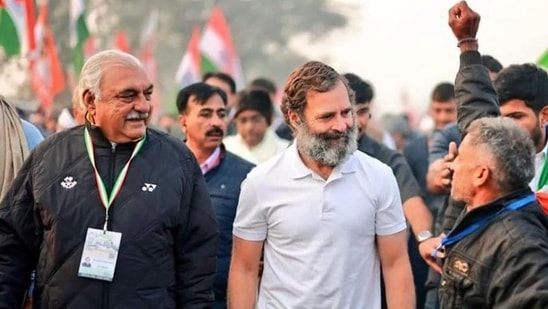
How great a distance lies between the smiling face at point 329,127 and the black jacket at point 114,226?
0.58 m

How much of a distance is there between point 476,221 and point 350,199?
3.82ft

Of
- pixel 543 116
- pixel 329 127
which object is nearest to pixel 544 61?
pixel 543 116

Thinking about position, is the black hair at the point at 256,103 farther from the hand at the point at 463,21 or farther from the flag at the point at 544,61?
the hand at the point at 463,21

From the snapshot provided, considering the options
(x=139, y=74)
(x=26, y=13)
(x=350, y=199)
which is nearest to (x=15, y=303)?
(x=139, y=74)

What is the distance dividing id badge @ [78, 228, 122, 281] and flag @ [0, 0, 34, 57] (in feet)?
23.2

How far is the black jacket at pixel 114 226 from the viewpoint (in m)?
6.17

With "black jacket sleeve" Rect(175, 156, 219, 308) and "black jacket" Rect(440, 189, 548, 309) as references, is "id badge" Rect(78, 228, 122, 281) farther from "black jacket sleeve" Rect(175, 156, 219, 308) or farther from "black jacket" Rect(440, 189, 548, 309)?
"black jacket" Rect(440, 189, 548, 309)

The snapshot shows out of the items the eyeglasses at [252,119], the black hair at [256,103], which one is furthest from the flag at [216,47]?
the eyeglasses at [252,119]

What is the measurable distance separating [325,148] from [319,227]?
387 millimetres

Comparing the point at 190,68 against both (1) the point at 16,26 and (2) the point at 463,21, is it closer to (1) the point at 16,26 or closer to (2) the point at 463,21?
(1) the point at 16,26

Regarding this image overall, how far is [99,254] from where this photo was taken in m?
6.14

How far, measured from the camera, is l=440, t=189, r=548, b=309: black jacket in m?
5.00

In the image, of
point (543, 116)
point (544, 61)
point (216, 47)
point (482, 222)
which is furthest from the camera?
point (216, 47)

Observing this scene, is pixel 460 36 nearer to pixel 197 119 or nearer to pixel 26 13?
pixel 197 119
